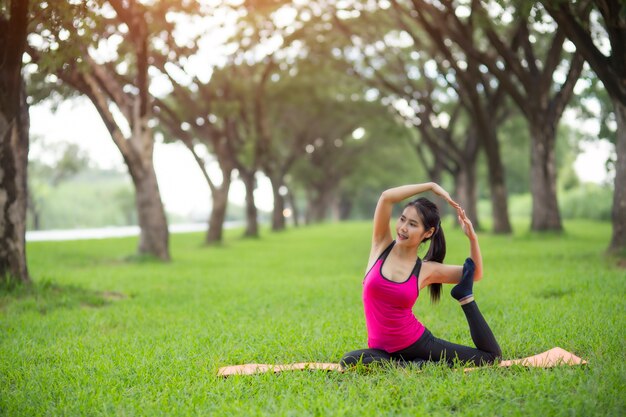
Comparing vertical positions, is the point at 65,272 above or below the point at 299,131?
below

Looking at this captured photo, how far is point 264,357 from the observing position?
6.00 meters

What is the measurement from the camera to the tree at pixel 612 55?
409 inches

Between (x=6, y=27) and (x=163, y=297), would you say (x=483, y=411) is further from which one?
(x=6, y=27)

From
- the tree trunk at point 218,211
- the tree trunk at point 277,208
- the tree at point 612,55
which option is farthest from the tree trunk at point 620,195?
the tree trunk at point 277,208

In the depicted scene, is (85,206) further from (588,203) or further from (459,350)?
(459,350)

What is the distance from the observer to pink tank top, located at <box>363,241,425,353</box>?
5145 mm

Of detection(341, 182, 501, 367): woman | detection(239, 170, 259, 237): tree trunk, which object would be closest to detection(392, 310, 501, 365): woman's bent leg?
detection(341, 182, 501, 367): woman

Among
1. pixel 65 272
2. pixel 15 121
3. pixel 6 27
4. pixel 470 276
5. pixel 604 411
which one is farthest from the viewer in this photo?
pixel 65 272

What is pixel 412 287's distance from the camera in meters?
5.13

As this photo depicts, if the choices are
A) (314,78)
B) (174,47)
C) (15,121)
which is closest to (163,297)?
(15,121)

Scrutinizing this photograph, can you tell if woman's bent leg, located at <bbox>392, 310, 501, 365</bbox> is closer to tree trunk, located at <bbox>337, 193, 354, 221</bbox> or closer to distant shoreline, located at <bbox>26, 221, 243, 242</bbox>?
distant shoreline, located at <bbox>26, 221, 243, 242</bbox>

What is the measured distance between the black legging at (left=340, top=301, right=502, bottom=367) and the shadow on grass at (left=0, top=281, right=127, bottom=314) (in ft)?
18.6

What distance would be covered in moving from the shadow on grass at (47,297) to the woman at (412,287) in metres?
5.75

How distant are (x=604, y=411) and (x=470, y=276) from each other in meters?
1.46
